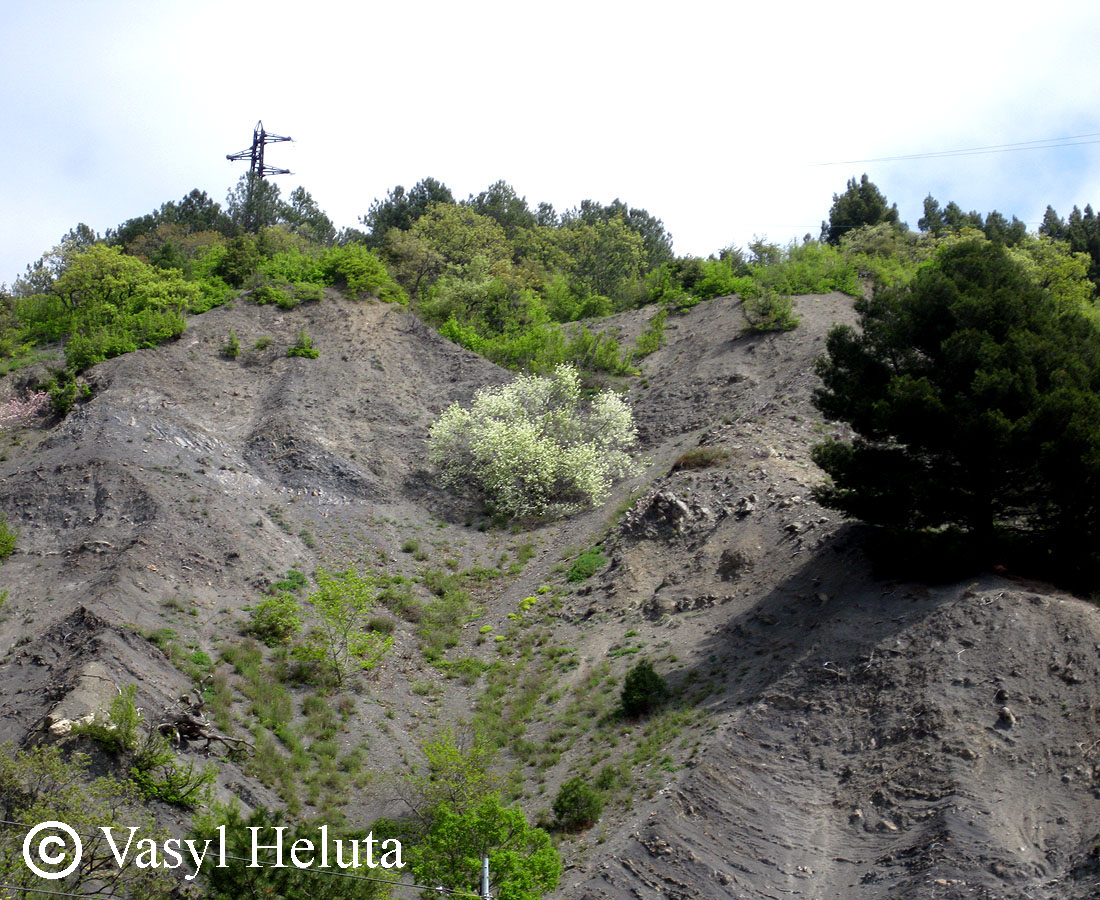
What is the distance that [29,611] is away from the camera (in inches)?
983

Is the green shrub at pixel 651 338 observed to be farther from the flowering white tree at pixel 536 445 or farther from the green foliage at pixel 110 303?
the green foliage at pixel 110 303

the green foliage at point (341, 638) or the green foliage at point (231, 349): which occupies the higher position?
the green foliage at point (231, 349)

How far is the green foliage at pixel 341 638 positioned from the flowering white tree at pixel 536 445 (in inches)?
398

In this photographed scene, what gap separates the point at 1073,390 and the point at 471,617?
17.4m

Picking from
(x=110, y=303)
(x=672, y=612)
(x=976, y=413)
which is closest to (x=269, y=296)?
(x=110, y=303)

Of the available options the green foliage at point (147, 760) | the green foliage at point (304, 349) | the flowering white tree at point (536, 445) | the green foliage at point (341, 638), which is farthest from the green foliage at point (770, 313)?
the green foliage at point (147, 760)

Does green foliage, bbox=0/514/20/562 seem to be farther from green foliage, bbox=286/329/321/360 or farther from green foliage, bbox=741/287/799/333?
green foliage, bbox=741/287/799/333

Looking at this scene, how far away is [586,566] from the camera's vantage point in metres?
31.4

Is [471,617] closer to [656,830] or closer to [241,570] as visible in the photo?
[241,570]

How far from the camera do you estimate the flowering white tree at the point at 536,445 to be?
3638cm

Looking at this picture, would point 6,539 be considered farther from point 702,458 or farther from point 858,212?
point 858,212

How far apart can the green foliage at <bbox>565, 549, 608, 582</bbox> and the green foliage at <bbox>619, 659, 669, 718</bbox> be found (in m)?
7.30

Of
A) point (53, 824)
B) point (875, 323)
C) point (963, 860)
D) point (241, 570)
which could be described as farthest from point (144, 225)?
point (963, 860)

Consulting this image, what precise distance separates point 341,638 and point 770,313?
86.7ft
